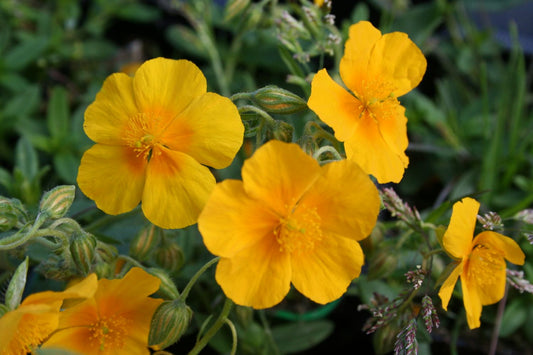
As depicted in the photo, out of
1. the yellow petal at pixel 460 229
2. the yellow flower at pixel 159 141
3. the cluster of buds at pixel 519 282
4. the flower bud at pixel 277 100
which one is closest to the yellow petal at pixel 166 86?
the yellow flower at pixel 159 141

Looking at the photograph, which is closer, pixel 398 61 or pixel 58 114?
pixel 398 61

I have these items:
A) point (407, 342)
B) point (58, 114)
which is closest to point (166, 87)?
point (407, 342)

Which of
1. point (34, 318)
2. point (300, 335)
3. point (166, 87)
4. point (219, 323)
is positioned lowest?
point (300, 335)

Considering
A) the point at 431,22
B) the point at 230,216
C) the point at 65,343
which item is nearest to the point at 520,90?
the point at 431,22

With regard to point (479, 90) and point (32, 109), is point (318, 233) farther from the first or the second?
point (479, 90)

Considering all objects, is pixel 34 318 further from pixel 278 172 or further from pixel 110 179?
pixel 278 172

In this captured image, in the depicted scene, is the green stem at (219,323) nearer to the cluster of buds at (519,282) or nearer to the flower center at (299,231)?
the flower center at (299,231)

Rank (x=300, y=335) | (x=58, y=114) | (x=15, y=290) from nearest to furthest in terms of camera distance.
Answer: (x=15, y=290), (x=300, y=335), (x=58, y=114)
